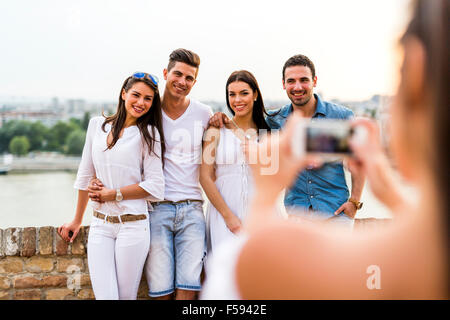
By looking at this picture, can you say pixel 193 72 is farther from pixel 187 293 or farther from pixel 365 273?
pixel 365 273

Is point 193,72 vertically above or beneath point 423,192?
above

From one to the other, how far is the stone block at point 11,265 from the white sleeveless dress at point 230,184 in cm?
121

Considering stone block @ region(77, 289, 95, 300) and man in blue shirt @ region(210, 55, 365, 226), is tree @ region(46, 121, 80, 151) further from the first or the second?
man in blue shirt @ region(210, 55, 365, 226)

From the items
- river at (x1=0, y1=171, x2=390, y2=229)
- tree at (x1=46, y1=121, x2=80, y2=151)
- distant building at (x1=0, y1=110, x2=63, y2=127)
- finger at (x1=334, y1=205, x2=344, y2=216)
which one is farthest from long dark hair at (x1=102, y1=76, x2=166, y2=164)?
tree at (x1=46, y1=121, x2=80, y2=151)

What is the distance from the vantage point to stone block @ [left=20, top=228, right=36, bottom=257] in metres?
2.47

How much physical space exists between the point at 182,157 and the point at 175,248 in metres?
0.57

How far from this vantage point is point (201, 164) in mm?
2518

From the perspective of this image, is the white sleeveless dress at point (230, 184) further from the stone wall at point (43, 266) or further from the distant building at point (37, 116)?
the distant building at point (37, 116)

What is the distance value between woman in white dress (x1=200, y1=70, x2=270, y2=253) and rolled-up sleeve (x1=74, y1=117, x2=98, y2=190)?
68cm

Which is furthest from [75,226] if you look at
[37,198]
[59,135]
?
[59,135]

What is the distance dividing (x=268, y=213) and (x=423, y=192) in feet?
0.93

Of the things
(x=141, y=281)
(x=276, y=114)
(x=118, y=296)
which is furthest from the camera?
(x=276, y=114)

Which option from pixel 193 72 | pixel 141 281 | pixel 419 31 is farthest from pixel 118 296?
pixel 419 31

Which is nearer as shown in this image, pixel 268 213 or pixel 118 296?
pixel 268 213
